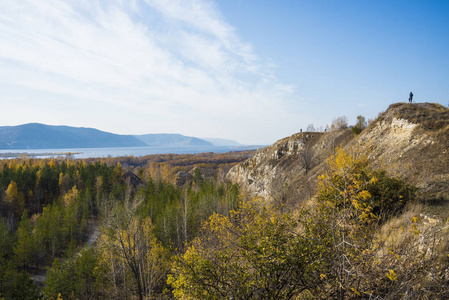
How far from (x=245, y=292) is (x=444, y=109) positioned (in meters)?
29.8

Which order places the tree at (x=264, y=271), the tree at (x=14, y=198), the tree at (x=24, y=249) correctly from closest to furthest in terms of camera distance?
1. the tree at (x=264, y=271)
2. the tree at (x=24, y=249)
3. the tree at (x=14, y=198)

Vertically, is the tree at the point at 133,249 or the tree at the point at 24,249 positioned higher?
the tree at the point at 133,249

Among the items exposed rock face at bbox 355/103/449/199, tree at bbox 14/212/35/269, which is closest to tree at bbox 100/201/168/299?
exposed rock face at bbox 355/103/449/199

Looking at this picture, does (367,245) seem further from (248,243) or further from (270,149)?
(270,149)

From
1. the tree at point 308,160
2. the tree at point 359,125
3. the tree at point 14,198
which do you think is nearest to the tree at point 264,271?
the tree at point 308,160

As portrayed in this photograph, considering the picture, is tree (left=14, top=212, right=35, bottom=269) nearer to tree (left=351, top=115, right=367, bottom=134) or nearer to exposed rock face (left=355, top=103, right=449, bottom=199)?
exposed rock face (left=355, top=103, right=449, bottom=199)

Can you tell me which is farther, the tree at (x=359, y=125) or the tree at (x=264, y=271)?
the tree at (x=359, y=125)

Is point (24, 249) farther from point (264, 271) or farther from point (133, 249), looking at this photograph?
point (264, 271)

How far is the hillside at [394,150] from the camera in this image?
13.8m

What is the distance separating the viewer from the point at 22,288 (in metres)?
22.2

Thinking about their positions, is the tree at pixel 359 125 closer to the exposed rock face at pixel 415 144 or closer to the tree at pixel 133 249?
the exposed rock face at pixel 415 144

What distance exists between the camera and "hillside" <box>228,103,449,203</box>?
13.8m

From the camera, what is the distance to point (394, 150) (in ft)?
74.2

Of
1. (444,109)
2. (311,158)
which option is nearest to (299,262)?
(444,109)
